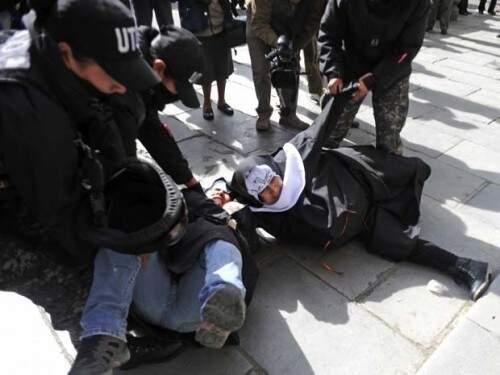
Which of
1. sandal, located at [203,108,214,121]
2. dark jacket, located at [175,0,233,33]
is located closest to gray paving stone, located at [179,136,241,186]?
sandal, located at [203,108,214,121]

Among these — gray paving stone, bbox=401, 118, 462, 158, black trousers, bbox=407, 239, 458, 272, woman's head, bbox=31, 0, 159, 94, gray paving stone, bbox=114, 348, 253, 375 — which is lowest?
gray paving stone, bbox=401, 118, 462, 158

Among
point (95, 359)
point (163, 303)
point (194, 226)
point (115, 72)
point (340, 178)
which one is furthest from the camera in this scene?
point (340, 178)

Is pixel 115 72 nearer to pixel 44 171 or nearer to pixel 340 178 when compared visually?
pixel 44 171

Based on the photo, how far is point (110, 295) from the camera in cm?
161

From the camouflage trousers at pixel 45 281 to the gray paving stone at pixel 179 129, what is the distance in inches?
85.5

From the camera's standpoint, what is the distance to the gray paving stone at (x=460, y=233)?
8.46 feet

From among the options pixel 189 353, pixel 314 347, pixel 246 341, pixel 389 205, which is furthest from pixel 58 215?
pixel 389 205

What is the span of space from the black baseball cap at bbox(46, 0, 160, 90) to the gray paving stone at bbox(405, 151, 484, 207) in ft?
8.15

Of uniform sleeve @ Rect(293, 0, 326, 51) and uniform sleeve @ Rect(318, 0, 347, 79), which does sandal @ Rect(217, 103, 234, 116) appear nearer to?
uniform sleeve @ Rect(293, 0, 326, 51)

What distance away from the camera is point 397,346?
6.49 feet

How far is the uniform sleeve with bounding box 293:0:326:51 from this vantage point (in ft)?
12.3

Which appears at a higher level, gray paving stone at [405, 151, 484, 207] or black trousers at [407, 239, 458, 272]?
black trousers at [407, 239, 458, 272]

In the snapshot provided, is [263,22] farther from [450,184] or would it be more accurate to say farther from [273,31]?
[450,184]

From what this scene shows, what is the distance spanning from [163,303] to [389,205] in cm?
145
